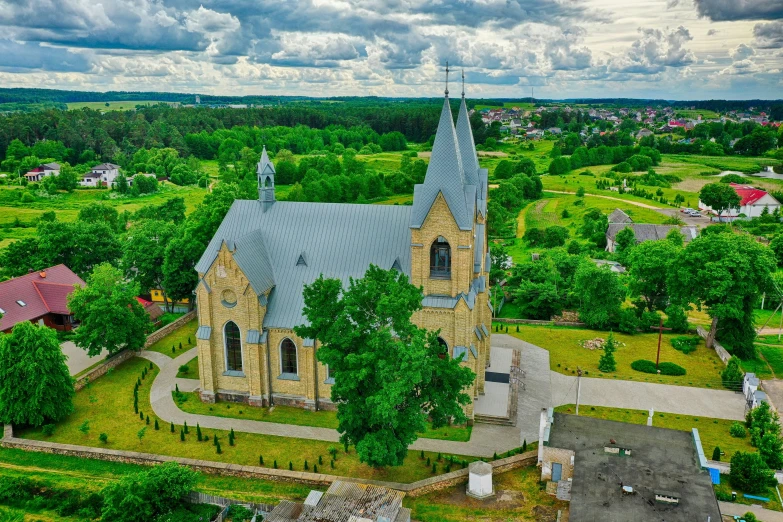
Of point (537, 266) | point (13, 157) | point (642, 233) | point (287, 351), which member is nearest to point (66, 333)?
point (287, 351)

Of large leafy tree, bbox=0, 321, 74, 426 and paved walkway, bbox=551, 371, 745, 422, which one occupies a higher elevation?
large leafy tree, bbox=0, 321, 74, 426

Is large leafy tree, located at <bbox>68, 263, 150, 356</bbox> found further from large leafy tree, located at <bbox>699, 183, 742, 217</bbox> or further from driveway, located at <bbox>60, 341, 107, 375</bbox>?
large leafy tree, located at <bbox>699, 183, 742, 217</bbox>

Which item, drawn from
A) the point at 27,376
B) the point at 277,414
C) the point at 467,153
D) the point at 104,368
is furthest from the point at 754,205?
the point at 27,376

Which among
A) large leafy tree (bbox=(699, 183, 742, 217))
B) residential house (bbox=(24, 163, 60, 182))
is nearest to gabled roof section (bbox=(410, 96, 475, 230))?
large leafy tree (bbox=(699, 183, 742, 217))

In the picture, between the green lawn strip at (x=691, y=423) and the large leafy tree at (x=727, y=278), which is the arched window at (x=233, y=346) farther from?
the large leafy tree at (x=727, y=278)

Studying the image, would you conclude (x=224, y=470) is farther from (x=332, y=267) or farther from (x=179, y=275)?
(x=179, y=275)
